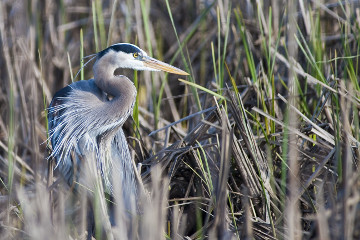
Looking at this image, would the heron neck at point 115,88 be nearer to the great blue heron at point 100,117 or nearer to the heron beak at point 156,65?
the great blue heron at point 100,117

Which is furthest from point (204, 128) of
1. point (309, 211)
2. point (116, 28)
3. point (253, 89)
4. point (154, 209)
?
point (116, 28)

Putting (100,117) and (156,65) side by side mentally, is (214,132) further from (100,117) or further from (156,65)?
(100,117)

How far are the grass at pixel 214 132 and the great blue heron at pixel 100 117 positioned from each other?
0.08 meters

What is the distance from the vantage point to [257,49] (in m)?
3.35

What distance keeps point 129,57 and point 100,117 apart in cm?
30

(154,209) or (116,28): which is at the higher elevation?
(116,28)

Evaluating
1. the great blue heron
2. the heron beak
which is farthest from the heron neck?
the heron beak

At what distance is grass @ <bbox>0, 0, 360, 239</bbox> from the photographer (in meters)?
1.80

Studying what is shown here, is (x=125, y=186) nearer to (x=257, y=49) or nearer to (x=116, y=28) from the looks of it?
(x=257, y=49)

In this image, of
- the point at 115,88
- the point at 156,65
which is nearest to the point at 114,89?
the point at 115,88

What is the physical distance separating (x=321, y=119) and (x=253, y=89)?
347 millimetres

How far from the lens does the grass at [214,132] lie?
70.9 inches

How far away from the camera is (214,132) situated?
2730 millimetres

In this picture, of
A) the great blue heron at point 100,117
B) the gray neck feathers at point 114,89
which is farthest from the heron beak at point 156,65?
the gray neck feathers at point 114,89
